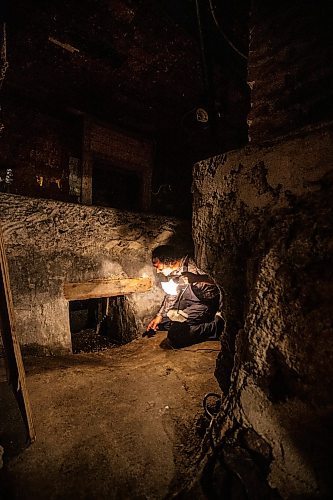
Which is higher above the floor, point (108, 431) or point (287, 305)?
point (287, 305)

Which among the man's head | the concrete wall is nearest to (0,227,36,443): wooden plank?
the concrete wall

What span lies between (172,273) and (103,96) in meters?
3.74

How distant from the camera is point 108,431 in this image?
187 centimetres

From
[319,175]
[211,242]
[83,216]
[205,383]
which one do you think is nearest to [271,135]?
[319,175]

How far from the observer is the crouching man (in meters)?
4.07

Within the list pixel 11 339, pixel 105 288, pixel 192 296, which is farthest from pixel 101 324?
pixel 11 339

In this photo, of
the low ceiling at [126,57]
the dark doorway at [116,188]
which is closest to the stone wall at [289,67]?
the low ceiling at [126,57]

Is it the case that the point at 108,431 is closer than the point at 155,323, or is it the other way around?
the point at 108,431

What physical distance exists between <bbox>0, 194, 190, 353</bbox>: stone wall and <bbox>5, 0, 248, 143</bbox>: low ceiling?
2.21m

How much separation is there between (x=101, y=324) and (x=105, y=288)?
3.00 meters

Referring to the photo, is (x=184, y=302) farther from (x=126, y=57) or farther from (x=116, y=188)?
(x=126, y=57)

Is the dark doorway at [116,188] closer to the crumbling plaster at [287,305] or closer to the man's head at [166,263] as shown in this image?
the man's head at [166,263]

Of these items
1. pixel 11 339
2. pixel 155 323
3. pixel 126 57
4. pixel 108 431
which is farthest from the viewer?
pixel 155 323

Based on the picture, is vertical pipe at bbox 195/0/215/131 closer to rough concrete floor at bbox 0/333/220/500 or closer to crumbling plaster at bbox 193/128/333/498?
crumbling plaster at bbox 193/128/333/498
